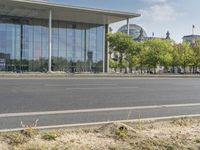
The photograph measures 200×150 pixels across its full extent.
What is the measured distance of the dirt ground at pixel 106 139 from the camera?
5.84 metres

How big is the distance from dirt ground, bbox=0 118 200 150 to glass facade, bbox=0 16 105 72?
2098 inches

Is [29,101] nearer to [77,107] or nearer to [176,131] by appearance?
[77,107]

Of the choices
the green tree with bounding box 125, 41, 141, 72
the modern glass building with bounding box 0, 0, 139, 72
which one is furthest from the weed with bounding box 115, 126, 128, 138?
the green tree with bounding box 125, 41, 141, 72

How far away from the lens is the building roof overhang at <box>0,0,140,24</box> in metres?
53.1

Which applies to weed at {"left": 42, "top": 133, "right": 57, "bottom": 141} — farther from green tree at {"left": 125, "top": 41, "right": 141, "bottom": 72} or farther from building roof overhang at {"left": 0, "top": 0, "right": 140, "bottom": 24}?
green tree at {"left": 125, "top": 41, "right": 141, "bottom": 72}

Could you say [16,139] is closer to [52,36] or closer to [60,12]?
[60,12]

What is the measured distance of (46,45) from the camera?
63094 mm

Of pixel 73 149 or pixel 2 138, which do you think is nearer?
pixel 73 149

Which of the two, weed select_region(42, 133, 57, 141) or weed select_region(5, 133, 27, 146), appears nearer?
weed select_region(5, 133, 27, 146)

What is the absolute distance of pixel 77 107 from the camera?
12.1 m

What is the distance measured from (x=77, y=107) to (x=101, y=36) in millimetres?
56529

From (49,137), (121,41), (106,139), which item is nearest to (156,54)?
(121,41)

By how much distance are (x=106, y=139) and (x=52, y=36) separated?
58.0 meters

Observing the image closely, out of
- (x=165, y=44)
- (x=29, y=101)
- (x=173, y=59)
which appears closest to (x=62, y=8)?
(x=165, y=44)
